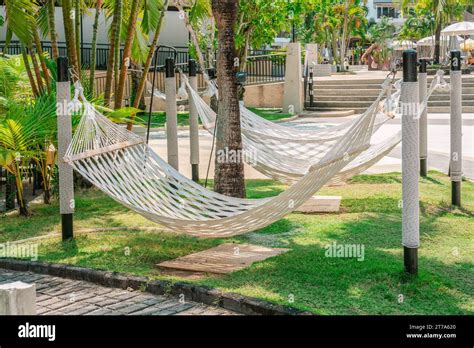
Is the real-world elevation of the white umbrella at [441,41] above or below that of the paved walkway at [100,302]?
above

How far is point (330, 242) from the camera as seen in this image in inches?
291

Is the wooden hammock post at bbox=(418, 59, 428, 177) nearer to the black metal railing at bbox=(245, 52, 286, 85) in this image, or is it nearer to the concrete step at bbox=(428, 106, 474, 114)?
the concrete step at bbox=(428, 106, 474, 114)

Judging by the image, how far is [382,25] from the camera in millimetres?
62156

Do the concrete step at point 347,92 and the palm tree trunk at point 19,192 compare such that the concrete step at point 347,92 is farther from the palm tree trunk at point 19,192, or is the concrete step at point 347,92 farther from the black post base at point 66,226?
the black post base at point 66,226

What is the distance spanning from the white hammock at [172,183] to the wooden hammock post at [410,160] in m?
0.53

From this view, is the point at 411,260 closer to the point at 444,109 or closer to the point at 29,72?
the point at 29,72

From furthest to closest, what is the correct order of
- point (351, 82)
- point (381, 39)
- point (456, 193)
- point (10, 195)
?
point (381, 39) < point (351, 82) < point (10, 195) < point (456, 193)

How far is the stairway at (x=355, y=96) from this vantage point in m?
23.5

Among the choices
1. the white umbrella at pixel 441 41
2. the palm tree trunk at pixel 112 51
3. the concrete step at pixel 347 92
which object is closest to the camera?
the palm tree trunk at pixel 112 51

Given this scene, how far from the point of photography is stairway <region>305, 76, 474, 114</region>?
23.5m

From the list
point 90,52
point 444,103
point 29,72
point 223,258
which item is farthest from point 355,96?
point 223,258

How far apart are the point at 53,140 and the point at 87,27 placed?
18.4 meters

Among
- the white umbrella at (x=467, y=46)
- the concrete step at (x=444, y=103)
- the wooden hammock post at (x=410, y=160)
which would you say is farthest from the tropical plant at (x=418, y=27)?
the wooden hammock post at (x=410, y=160)

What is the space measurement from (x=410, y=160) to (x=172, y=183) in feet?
7.78
